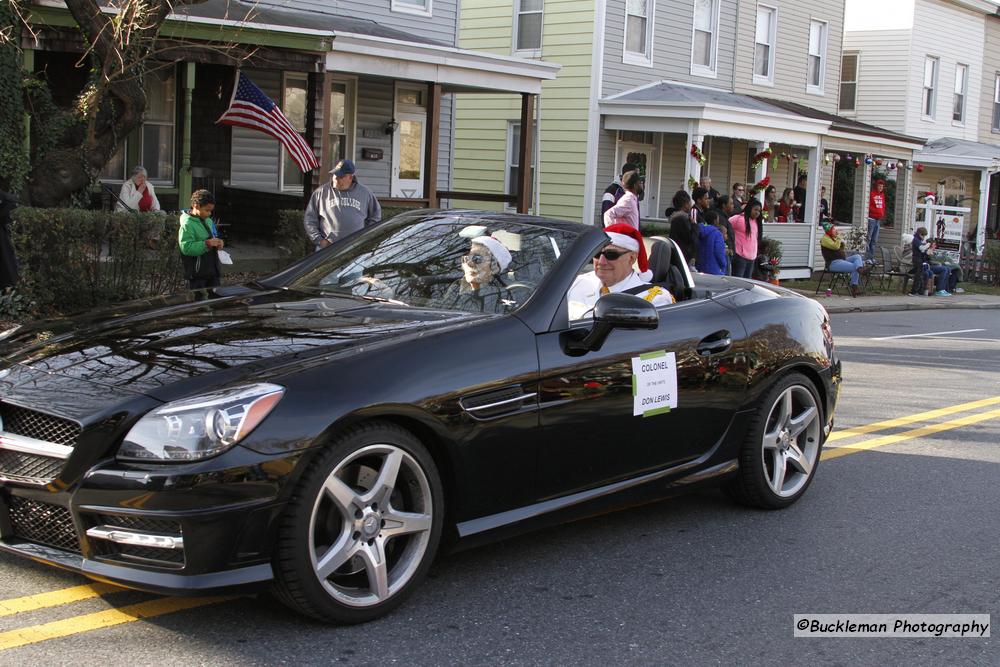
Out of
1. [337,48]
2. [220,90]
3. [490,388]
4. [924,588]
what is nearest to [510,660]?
[490,388]

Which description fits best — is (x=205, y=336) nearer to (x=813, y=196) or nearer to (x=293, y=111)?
(x=293, y=111)

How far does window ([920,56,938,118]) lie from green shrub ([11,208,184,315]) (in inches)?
1148

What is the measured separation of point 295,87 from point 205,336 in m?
16.4

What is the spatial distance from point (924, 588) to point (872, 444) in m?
3.14

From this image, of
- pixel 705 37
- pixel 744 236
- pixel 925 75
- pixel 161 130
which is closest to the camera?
pixel 744 236

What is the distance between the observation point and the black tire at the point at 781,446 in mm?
5801

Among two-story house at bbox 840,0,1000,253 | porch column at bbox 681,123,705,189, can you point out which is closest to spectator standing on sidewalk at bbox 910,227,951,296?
porch column at bbox 681,123,705,189

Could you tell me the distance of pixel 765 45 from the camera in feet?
94.8

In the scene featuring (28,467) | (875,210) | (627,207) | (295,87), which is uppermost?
(295,87)

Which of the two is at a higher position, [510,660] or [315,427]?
[315,427]

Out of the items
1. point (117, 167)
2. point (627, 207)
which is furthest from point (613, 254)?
point (117, 167)

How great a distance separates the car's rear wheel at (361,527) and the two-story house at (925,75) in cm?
3105

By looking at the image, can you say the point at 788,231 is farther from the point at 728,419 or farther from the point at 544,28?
the point at 728,419

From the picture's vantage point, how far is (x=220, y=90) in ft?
59.9
